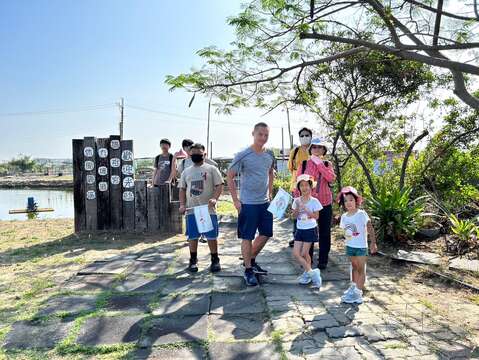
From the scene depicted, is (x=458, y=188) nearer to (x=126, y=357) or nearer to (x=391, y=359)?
(x=391, y=359)

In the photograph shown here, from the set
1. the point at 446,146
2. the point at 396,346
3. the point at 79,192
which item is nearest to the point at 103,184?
the point at 79,192

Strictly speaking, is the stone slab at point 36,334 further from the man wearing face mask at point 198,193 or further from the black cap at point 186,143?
the black cap at point 186,143

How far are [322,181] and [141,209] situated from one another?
375 centimetres

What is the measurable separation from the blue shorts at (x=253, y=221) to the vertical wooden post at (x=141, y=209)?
3376 mm

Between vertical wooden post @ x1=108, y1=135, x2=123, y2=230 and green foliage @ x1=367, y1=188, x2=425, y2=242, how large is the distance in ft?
14.4

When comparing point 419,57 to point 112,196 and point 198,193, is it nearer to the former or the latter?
point 198,193

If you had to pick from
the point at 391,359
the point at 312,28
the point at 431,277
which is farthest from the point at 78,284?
the point at 312,28

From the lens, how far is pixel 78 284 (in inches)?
167

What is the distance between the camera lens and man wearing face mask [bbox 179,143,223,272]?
Answer: 4.67m

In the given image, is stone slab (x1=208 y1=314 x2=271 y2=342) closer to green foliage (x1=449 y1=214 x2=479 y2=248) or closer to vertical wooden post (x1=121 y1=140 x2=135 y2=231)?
green foliage (x1=449 y1=214 x2=479 y2=248)

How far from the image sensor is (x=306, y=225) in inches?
164

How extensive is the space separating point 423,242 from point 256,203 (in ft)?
10.9

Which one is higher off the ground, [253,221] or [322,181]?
[322,181]

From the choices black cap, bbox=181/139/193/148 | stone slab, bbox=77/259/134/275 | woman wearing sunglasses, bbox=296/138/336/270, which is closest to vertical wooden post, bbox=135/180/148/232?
black cap, bbox=181/139/193/148
